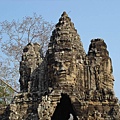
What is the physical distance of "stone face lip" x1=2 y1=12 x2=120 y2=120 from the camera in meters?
10.7

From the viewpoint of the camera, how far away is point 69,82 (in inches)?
432

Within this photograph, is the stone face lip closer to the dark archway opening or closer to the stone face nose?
the stone face nose

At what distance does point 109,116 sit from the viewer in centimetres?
1047

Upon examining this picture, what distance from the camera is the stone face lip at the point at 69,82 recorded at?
1066 centimetres

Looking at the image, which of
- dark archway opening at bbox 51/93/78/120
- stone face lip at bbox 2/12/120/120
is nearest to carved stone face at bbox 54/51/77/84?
stone face lip at bbox 2/12/120/120

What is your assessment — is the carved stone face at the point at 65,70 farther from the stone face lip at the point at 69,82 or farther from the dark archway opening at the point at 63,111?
the dark archway opening at the point at 63,111

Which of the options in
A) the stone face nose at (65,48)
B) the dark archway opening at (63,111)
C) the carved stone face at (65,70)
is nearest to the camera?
the carved stone face at (65,70)

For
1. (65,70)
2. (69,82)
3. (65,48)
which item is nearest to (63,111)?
(69,82)

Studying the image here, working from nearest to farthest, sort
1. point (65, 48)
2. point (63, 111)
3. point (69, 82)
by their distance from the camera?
point (69, 82) → point (65, 48) → point (63, 111)

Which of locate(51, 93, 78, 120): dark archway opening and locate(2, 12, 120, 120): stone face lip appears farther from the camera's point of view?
locate(51, 93, 78, 120): dark archway opening

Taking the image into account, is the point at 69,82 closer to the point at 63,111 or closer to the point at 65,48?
the point at 65,48

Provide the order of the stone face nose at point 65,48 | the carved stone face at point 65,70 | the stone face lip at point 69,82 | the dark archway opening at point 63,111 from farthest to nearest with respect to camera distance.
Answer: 1. the dark archway opening at point 63,111
2. the stone face nose at point 65,48
3. the carved stone face at point 65,70
4. the stone face lip at point 69,82

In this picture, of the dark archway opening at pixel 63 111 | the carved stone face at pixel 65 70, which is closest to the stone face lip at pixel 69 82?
the carved stone face at pixel 65 70

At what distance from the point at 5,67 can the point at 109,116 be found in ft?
36.1
